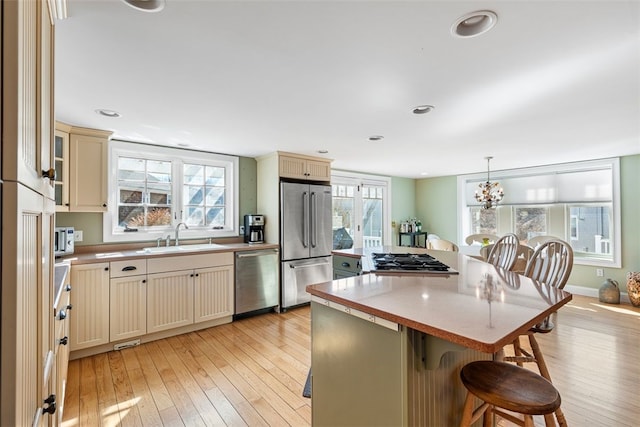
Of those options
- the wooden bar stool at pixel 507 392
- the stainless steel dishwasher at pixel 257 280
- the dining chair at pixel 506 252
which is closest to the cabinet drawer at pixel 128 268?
the stainless steel dishwasher at pixel 257 280

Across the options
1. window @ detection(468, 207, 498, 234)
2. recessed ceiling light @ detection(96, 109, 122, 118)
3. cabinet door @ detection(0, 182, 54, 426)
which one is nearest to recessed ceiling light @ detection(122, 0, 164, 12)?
cabinet door @ detection(0, 182, 54, 426)

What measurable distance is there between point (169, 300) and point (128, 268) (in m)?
0.54

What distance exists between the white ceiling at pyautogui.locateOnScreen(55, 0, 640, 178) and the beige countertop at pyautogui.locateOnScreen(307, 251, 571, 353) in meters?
1.27

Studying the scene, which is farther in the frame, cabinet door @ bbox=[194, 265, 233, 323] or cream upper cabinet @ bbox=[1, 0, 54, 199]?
cabinet door @ bbox=[194, 265, 233, 323]

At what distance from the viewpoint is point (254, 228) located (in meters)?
4.17

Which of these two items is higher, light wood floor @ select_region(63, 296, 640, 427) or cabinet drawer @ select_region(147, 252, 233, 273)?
cabinet drawer @ select_region(147, 252, 233, 273)

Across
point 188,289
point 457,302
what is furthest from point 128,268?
point 457,302

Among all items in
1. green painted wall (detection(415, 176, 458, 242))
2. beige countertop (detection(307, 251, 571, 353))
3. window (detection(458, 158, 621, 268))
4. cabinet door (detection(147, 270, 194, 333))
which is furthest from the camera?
green painted wall (detection(415, 176, 458, 242))

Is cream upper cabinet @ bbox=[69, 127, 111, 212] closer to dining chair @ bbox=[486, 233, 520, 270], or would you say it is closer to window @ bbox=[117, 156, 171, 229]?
window @ bbox=[117, 156, 171, 229]

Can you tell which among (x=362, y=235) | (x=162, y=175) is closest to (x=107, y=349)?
(x=162, y=175)

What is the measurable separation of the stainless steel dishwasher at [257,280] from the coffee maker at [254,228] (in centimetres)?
34

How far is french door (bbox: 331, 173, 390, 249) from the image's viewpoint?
18.2 ft

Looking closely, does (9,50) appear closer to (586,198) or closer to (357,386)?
(357,386)

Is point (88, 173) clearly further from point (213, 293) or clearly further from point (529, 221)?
point (529, 221)
